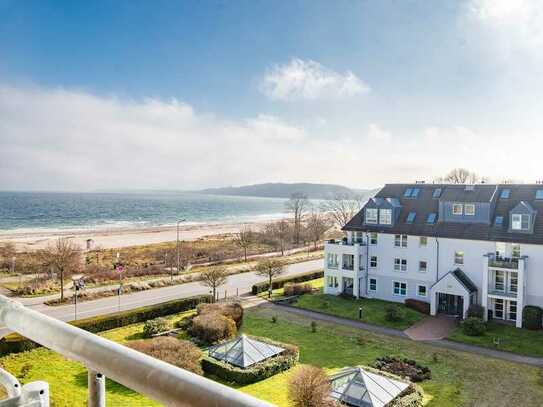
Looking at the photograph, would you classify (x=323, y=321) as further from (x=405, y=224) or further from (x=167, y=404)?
(x=167, y=404)

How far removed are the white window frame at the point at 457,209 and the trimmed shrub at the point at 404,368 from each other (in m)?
15.5

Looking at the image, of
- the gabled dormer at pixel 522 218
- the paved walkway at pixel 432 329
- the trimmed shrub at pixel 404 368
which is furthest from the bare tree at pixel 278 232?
the trimmed shrub at pixel 404 368

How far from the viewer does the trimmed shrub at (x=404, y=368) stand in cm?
2144

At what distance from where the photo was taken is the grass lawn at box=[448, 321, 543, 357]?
25.8 meters

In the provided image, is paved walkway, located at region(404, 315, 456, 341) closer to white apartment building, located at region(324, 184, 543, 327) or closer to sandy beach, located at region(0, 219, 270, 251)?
white apartment building, located at region(324, 184, 543, 327)

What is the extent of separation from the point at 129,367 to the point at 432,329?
30728 millimetres

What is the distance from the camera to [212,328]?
2564cm

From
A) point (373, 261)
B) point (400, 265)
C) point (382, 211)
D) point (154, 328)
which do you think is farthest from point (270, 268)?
point (154, 328)

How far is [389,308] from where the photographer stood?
1235 inches

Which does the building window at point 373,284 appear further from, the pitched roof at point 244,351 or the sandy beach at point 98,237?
the sandy beach at point 98,237

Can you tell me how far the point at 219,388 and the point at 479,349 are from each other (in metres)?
28.4

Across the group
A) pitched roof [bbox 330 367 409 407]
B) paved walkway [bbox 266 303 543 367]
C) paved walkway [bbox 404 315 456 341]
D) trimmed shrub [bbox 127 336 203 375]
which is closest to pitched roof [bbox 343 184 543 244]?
paved walkway [bbox 404 315 456 341]

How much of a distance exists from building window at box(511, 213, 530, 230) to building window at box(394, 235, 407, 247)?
7870 millimetres

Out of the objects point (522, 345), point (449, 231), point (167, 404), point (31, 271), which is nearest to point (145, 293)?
point (31, 271)
